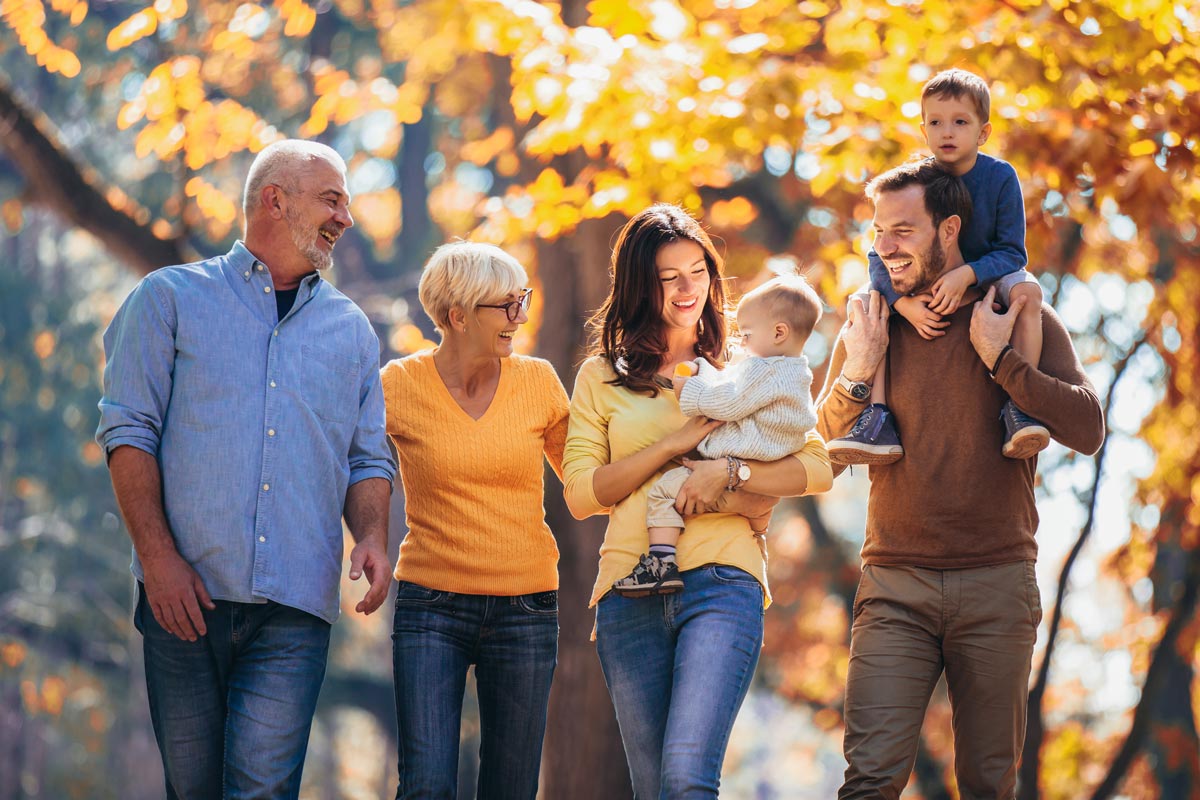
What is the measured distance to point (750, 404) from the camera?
3.60 m

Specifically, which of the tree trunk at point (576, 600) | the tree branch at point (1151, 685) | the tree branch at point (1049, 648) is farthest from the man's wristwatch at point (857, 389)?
the tree branch at point (1151, 685)

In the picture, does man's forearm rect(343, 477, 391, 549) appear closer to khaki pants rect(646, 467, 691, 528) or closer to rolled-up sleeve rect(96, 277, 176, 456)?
rolled-up sleeve rect(96, 277, 176, 456)

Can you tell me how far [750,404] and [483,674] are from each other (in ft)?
3.58

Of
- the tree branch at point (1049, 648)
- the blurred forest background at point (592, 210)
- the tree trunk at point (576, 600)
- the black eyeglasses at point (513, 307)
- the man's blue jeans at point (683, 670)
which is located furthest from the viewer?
the tree branch at point (1049, 648)

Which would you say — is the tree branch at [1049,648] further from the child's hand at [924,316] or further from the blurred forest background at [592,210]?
the child's hand at [924,316]

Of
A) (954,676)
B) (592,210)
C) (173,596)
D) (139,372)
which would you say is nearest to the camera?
(173,596)

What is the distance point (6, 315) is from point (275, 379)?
50.2ft

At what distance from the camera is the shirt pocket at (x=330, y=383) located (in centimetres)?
368

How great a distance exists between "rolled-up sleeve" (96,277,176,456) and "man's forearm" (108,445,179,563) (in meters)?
0.03

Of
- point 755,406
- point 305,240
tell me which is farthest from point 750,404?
point 305,240

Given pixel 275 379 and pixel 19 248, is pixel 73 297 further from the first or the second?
pixel 275 379

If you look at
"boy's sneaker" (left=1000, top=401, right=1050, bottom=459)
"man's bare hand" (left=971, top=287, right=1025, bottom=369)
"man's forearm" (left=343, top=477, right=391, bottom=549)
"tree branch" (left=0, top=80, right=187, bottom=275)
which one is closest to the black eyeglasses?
"man's forearm" (left=343, top=477, right=391, bottom=549)

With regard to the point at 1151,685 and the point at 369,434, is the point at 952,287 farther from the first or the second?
the point at 1151,685

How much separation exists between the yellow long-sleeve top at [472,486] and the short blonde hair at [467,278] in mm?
221
